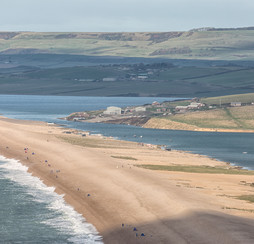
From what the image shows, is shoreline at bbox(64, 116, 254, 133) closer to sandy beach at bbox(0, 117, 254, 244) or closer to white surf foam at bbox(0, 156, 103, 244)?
sandy beach at bbox(0, 117, 254, 244)

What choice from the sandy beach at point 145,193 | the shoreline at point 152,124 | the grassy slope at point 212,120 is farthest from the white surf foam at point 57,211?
the grassy slope at point 212,120

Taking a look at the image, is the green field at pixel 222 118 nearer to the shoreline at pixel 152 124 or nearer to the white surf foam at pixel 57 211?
the shoreline at pixel 152 124

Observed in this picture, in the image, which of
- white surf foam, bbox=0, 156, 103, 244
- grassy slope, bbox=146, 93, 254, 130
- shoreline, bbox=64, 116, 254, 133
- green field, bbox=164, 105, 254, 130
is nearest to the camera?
white surf foam, bbox=0, 156, 103, 244

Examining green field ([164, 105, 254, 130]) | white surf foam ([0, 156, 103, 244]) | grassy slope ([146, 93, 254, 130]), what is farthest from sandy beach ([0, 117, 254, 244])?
green field ([164, 105, 254, 130])

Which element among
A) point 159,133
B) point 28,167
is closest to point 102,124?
point 159,133

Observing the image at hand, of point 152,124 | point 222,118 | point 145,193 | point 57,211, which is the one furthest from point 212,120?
point 57,211

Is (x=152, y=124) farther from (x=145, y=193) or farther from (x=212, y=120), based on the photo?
(x=145, y=193)

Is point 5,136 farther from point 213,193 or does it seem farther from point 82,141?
point 213,193
